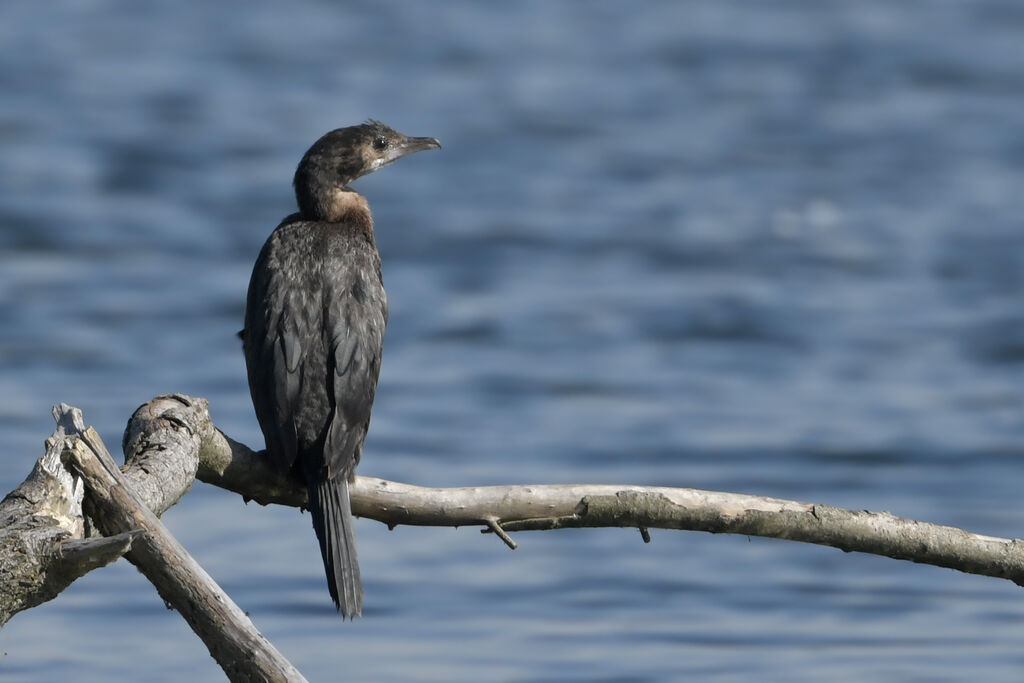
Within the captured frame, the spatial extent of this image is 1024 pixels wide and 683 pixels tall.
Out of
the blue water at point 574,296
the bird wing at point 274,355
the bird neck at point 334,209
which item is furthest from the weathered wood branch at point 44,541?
the blue water at point 574,296

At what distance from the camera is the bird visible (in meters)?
4.82

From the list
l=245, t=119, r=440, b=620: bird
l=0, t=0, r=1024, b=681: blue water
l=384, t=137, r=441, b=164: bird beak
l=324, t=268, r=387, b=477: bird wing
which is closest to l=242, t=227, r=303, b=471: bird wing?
l=245, t=119, r=440, b=620: bird

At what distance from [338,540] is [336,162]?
5.48 feet

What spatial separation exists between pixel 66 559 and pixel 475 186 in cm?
1477

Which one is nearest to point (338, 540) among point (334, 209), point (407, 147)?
point (334, 209)

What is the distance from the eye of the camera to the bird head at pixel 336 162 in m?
5.91

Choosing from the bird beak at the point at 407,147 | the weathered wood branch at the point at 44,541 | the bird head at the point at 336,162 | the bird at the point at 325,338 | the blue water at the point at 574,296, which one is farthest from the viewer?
the blue water at the point at 574,296

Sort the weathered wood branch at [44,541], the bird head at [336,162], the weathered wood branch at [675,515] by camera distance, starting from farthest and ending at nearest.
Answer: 1. the bird head at [336,162]
2. the weathered wood branch at [675,515]
3. the weathered wood branch at [44,541]

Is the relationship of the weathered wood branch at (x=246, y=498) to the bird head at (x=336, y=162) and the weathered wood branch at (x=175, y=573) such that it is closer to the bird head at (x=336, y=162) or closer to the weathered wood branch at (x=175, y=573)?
the weathered wood branch at (x=175, y=573)

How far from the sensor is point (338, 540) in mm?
4742

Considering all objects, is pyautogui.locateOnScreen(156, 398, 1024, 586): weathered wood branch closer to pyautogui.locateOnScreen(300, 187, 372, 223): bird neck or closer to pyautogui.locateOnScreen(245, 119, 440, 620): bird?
pyautogui.locateOnScreen(245, 119, 440, 620): bird

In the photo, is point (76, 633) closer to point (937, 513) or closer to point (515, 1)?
point (937, 513)

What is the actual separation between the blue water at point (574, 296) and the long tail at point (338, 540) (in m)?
2.48

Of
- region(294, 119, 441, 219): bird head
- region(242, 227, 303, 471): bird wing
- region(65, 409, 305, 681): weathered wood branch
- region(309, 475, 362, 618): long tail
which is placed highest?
region(294, 119, 441, 219): bird head
